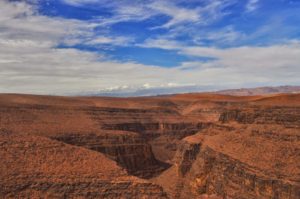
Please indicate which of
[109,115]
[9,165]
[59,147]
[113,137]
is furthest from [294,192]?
[109,115]

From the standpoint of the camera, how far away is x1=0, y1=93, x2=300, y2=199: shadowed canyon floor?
3325 cm

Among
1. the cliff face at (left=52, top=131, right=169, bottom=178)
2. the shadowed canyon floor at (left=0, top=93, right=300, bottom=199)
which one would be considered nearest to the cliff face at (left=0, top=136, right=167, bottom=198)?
the shadowed canyon floor at (left=0, top=93, right=300, bottom=199)

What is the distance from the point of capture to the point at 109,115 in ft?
283

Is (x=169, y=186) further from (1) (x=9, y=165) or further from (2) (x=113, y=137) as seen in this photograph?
(1) (x=9, y=165)

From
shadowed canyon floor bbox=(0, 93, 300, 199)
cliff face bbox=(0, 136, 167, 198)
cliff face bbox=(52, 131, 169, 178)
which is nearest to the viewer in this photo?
cliff face bbox=(0, 136, 167, 198)

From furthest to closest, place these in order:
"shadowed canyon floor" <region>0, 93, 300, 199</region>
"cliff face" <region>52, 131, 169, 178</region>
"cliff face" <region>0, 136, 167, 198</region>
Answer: "cliff face" <region>52, 131, 169, 178</region> < "shadowed canyon floor" <region>0, 93, 300, 199</region> < "cliff face" <region>0, 136, 167, 198</region>

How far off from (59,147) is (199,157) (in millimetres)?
21607

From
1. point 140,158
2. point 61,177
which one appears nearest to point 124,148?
point 140,158

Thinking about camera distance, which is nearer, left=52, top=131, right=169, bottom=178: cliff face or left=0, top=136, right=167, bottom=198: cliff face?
left=0, top=136, right=167, bottom=198: cliff face

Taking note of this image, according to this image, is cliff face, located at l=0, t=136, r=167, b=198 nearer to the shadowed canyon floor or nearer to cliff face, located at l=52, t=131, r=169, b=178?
the shadowed canyon floor

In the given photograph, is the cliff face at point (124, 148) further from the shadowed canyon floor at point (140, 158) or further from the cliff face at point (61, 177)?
the cliff face at point (61, 177)

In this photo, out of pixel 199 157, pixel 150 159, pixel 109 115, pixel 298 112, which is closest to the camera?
pixel 298 112

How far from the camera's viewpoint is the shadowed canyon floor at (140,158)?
109 feet

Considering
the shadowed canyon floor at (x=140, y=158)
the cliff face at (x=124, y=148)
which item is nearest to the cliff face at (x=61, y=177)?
the shadowed canyon floor at (x=140, y=158)
